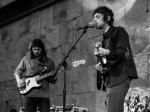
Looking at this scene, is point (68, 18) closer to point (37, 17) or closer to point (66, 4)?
point (66, 4)

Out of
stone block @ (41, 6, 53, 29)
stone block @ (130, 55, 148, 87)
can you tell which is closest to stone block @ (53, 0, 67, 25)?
stone block @ (41, 6, 53, 29)

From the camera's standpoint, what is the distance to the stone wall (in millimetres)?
6199

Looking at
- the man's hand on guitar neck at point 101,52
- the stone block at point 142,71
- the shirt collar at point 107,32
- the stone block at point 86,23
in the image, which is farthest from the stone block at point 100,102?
the man's hand on guitar neck at point 101,52

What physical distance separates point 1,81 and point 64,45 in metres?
2.98

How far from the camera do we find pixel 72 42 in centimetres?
779

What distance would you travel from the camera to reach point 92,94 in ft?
23.2

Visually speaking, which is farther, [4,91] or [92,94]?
[4,91]

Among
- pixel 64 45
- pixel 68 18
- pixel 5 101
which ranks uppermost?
pixel 68 18

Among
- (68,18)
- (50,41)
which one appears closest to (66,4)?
(68,18)

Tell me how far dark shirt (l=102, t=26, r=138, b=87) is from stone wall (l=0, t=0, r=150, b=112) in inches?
78.4

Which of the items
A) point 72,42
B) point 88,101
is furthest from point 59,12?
point 88,101

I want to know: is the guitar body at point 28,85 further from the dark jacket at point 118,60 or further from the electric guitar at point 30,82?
the dark jacket at point 118,60

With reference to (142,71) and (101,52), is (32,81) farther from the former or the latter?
(101,52)

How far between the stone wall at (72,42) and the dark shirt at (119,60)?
1.99 m
